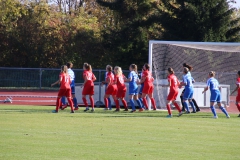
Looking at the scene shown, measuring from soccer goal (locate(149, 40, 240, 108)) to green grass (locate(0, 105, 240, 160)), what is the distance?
8.59m

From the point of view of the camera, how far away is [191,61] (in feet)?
95.3

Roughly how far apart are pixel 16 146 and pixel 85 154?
1619 millimetres

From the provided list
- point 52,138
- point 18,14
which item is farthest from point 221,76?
point 18,14

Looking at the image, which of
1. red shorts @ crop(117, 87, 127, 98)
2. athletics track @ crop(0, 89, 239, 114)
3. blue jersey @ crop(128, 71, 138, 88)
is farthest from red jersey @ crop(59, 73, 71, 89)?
athletics track @ crop(0, 89, 239, 114)

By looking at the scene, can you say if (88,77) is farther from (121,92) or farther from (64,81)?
(64,81)

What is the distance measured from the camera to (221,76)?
31625 mm

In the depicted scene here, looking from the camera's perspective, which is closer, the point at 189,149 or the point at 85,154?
the point at 85,154

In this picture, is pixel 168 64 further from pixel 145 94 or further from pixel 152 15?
pixel 152 15

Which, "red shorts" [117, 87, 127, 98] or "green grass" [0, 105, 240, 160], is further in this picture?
"red shorts" [117, 87, 127, 98]

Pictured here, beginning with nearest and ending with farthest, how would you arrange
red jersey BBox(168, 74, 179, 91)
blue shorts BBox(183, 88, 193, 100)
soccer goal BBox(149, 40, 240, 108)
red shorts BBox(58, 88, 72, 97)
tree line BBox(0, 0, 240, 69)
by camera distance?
1. red jersey BBox(168, 74, 179, 91)
2. red shorts BBox(58, 88, 72, 97)
3. blue shorts BBox(183, 88, 193, 100)
4. soccer goal BBox(149, 40, 240, 108)
5. tree line BBox(0, 0, 240, 69)

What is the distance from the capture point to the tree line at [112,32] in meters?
45.1

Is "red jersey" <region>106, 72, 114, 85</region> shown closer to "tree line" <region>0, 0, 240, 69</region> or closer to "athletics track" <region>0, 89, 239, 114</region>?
"athletics track" <region>0, 89, 239, 114</region>

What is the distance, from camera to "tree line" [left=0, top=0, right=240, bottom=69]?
148 ft

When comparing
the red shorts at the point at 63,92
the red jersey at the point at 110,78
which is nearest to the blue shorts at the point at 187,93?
the red jersey at the point at 110,78
